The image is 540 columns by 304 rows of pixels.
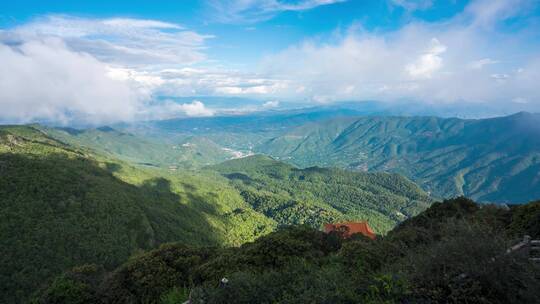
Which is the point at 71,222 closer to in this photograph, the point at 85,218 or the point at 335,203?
the point at 85,218

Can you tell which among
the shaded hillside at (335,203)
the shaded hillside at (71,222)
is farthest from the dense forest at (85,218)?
the shaded hillside at (335,203)

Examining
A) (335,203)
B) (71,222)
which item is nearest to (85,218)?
(71,222)

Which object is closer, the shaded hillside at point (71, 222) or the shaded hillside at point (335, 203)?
the shaded hillside at point (71, 222)

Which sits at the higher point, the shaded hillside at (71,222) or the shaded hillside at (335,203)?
the shaded hillside at (71,222)

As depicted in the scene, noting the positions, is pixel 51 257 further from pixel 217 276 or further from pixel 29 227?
pixel 217 276

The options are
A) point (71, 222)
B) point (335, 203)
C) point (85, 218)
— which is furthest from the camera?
point (335, 203)

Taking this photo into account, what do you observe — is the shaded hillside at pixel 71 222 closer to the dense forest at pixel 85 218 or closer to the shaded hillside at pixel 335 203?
the dense forest at pixel 85 218

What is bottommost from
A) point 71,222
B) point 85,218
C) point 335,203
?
point 335,203

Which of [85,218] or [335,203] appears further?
[335,203]

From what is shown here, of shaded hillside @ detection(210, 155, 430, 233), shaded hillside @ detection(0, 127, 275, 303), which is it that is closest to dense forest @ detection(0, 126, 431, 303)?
shaded hillside @ detection(0, 127, 275, 303)

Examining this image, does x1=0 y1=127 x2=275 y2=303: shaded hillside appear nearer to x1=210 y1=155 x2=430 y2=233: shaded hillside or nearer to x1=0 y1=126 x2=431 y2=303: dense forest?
x1=0 y1=126 x2=431 y2=303: dense forest

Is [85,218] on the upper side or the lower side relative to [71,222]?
lower
